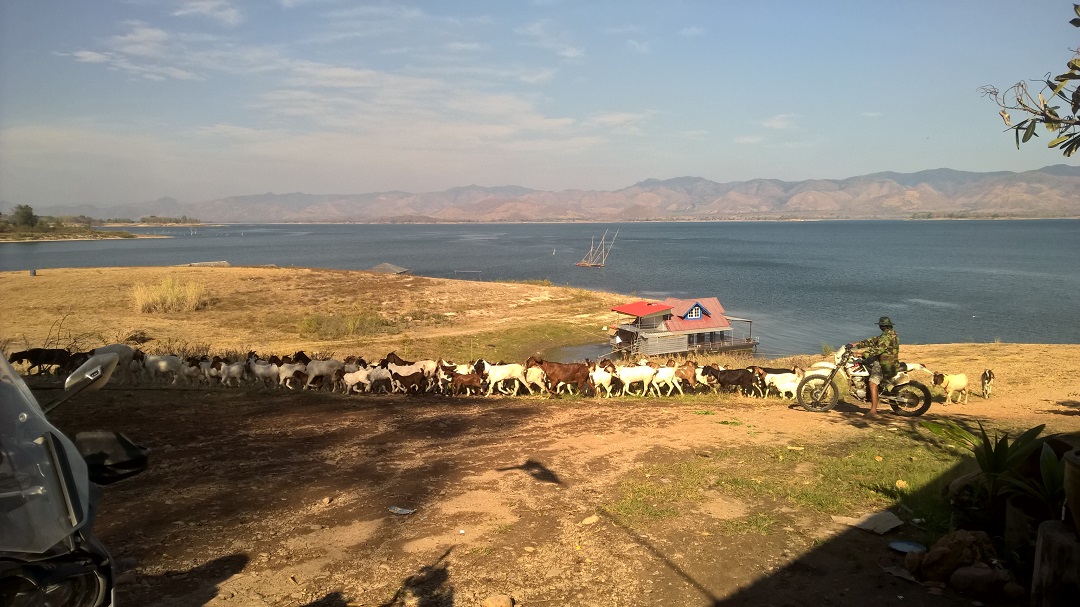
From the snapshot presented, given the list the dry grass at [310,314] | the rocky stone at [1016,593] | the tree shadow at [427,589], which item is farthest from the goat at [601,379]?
the dry grass at [310,314]

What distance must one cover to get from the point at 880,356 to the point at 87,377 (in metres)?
12.0

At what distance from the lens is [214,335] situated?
30.6 metres

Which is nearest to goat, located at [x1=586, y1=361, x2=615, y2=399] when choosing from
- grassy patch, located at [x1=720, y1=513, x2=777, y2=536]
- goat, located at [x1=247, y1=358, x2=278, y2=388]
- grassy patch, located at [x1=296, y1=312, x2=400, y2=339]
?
goat, located at [x1=247, y1=358, x2=278, y2=388]

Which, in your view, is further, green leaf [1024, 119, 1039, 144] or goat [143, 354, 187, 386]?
goat [143, 354, 187, 386]

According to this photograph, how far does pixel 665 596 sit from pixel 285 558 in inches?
140

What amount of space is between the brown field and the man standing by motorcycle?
27.8 inches

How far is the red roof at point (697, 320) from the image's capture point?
31.2 meters

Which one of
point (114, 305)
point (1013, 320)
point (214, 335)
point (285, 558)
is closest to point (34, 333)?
point (214, 335)

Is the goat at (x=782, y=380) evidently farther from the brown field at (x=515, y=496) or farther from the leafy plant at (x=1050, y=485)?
the leafy plant at (x=1050, y=485)

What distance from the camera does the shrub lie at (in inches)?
1406

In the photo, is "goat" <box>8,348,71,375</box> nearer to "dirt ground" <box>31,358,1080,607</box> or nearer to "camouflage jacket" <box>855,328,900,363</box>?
"dirt ground" <box>31,358,1080,607</box>

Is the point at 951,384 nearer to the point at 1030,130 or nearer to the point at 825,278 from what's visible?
the point at 1030,130

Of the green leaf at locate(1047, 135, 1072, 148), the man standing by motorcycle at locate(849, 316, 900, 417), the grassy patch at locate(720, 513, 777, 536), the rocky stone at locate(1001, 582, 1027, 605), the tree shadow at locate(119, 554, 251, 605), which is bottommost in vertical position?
the grassy patch at locate(720, 513, 777, 536)

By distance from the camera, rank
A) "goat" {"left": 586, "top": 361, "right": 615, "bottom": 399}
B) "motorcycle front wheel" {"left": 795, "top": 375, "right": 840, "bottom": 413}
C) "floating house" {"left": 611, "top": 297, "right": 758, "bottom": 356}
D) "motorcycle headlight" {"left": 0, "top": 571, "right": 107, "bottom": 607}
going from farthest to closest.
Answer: "floating house" {"left": 611, "top": 297, "right": 758, "bottom": 356} < "goat" {"left": 586, "top": 361, "right": 615, "bottom": 399} < "motorcycle front wheel" {"left": 795, "top": 375, "right": 840, "bottom": 413} < "motorcycle headlight" {"left": 0, "top": 571, "right": 107, "bottom": 607}
